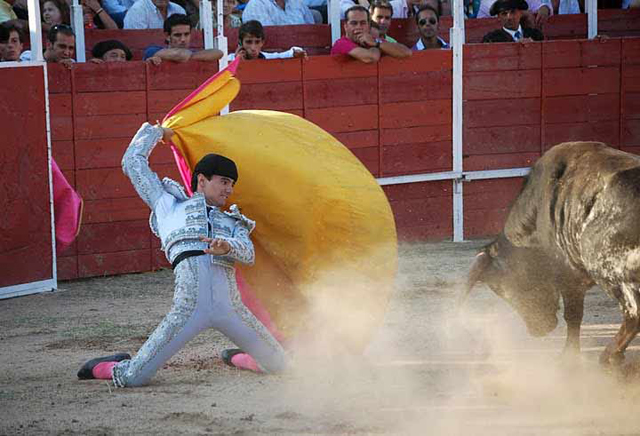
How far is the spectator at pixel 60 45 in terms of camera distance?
7.38 metres

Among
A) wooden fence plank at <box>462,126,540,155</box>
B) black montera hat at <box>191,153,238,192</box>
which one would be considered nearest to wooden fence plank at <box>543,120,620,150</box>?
wooden fence plank at <box>462,126,540,155</box>

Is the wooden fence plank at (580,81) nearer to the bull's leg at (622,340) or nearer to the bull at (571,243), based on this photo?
the bull at (571,243)

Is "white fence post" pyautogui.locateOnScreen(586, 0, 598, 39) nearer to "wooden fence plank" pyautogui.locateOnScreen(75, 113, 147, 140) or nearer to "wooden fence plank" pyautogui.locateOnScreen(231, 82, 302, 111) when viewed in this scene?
"wooden fence plank" pyautogui.locateOnScreen(231, 82, 302, 111)

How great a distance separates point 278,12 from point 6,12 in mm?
2086

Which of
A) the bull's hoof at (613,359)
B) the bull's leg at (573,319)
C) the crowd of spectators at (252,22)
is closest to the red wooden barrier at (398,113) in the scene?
the crowd of spectators at (252,22)

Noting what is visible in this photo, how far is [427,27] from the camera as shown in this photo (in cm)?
912

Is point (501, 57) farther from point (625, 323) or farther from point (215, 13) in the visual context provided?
point (625, 323)

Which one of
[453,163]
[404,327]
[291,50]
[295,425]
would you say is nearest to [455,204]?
[453,163]

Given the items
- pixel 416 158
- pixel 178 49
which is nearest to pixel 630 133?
pixel 416 158

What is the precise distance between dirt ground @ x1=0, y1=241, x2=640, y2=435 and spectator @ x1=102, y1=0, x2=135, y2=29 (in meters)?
2.34

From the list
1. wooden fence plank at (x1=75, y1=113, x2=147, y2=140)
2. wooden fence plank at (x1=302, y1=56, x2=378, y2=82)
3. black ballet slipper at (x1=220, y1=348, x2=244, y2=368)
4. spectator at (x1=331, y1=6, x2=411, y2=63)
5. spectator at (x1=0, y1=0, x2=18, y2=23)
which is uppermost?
spectator at (x1=0, y1=0, x2=18, y2=23)

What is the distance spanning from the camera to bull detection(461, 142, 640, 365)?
15.5 feet

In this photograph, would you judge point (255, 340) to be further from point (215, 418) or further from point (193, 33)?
point (193, 33)

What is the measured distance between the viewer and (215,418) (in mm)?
4430
